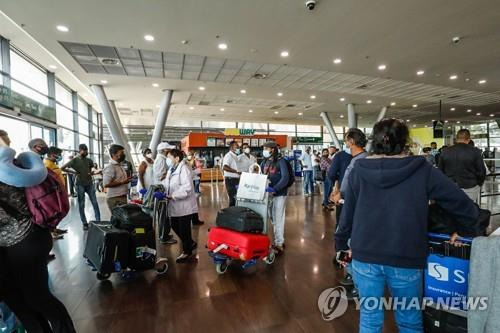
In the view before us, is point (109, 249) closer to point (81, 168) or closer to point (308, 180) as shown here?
point (81, 168)

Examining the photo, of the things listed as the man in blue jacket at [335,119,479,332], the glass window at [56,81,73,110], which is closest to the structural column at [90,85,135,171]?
the glass window at [56,81,73,110]

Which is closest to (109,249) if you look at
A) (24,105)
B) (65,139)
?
(24,105)

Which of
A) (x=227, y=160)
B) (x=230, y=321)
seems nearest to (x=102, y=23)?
(x=227, y=160)

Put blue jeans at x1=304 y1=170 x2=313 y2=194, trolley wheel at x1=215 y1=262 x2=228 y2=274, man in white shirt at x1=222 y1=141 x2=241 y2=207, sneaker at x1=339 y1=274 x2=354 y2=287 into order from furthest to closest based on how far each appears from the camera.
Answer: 1. blue jeans at x1=304 y1=170 x2=313 y2=194
2. man in white shirt at x1=222 y1=141 x2=241 y2=207
3. trolley wheel at x1=215 y1=262 x2=228 y2=274
4. sneaker at x1=339 y1=274 x2=354 y2=287

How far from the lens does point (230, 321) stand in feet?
6.98

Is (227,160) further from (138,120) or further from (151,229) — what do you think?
(138,120)

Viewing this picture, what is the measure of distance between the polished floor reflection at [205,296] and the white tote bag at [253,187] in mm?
832

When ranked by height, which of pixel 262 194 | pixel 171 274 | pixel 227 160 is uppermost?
pixel 227 160

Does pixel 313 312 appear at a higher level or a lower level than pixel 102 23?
lower

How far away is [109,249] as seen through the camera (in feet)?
8.52

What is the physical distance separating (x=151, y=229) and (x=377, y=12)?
6.10 m

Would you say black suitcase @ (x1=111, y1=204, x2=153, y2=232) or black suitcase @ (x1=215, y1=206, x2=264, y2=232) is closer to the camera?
black suitcase @ (x1=111, y1=204, x2=153, y2=232)

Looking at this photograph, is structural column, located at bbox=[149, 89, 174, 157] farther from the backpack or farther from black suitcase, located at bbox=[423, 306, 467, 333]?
black suitcase, located at bbox=[423, 306, 467, 333]

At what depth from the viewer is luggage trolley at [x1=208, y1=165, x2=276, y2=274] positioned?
9.63ft
